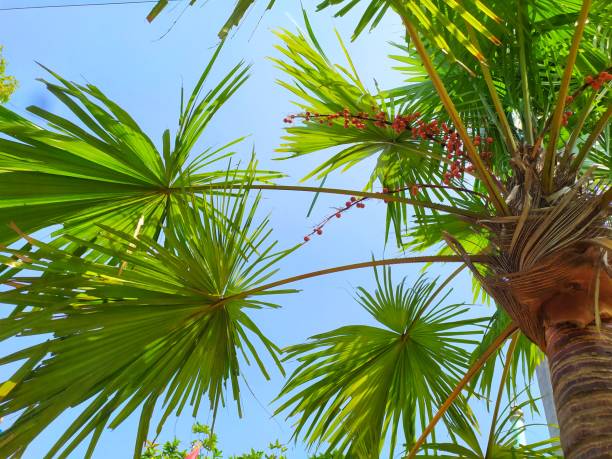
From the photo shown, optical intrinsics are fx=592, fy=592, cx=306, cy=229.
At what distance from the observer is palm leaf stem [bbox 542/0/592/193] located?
5.84 ft

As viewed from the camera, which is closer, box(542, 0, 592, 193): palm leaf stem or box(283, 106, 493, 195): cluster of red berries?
box(542, 0, 592, 193): palm leaf stem

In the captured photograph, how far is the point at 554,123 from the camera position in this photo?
6.08 feet

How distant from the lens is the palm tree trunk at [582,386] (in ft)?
4.77

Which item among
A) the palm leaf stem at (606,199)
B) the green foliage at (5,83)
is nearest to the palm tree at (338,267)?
the palm leaf stem at (606,199)

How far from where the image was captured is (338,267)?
7.16ft

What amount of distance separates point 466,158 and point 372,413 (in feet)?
4.02

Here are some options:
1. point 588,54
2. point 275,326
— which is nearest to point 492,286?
point 588,54

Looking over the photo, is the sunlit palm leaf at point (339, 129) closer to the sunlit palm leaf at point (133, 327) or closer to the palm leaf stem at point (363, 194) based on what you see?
the palm leaf stem at point (363, 194)

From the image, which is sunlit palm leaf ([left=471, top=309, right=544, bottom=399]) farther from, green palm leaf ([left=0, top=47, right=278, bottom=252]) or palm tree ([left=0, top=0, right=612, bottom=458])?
green palm leaf ([left=0, top=47, right=278, bottom=252])

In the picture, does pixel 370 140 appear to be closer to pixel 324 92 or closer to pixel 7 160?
pixel 324 92

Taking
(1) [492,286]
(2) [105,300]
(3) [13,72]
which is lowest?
(2) [105,300]

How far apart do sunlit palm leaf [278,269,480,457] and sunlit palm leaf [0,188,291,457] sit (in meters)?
0.64

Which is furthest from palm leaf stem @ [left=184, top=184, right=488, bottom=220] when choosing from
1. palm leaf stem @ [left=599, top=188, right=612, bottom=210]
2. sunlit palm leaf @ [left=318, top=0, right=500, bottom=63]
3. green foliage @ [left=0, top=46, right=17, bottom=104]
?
green foliage @ [left=0, top=46, right=17, bottom=104]

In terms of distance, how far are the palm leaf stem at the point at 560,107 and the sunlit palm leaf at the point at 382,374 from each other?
95 cm
